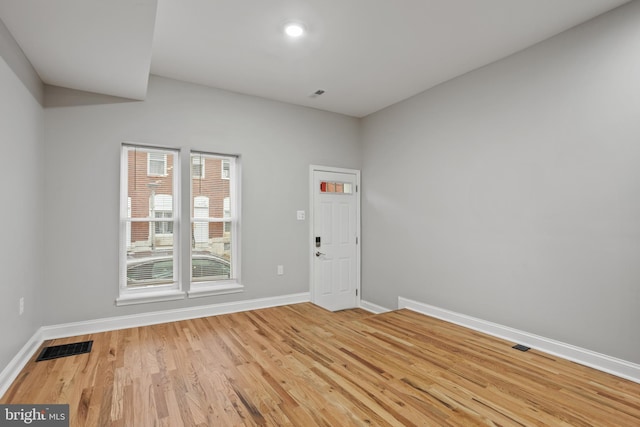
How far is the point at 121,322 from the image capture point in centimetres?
361

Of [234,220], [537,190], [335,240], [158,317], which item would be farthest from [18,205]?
[537,190]

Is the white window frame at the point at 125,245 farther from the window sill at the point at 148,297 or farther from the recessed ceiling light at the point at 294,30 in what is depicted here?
the recessed ceiling light at the point at 294,30

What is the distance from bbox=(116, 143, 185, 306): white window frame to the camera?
3705 millimetres

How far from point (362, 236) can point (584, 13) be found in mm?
3674

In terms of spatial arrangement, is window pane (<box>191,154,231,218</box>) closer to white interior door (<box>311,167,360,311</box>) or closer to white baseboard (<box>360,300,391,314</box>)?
white interior door (<box>311,167,360,311</box>)

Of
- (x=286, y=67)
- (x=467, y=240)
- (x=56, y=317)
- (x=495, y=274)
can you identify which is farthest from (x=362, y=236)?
(x=56, y=317)

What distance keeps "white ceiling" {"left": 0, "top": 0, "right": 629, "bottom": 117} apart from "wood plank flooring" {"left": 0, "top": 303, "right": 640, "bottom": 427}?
8.47 feet

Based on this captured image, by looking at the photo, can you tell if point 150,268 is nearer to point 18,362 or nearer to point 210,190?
point 210,190

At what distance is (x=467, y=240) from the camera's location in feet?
12.4

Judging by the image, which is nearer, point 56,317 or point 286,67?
point 56,317

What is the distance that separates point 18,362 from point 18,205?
125cm

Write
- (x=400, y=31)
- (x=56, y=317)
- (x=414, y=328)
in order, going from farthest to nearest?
1. (x=414, y=328)
2. (x=56, y=317)
3. (x=400, y=31)

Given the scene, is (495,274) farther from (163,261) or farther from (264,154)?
(163,261)

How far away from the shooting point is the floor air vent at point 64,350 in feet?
9.49
